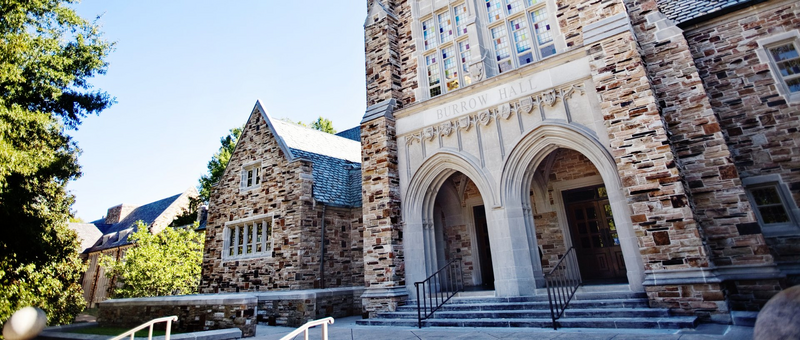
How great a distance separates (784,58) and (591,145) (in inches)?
187

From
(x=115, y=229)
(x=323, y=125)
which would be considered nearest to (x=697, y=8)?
(x=323, y=125)

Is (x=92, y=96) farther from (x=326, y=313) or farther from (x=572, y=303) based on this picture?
(x=572, y=303)

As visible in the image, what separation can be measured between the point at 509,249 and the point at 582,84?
3973 mm

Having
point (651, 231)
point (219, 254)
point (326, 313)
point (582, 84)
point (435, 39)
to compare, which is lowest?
point (326, 313)

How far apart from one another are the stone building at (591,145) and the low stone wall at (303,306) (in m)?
1.98

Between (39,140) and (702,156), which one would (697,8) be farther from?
(39,140)

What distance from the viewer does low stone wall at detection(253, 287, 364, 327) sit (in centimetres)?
1045

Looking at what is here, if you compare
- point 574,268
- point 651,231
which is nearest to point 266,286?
point 574,268

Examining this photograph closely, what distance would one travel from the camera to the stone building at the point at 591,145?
6.75 metres

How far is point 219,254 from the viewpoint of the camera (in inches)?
606

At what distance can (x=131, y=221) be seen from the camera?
38.6m

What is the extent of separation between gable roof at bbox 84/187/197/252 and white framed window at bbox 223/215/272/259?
23.6 m

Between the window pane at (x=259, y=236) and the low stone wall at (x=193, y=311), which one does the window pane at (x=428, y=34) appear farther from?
the window pane at (x=259, y=236)

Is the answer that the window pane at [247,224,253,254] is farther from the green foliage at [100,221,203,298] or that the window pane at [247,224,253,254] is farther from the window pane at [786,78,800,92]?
the window pane at [786,78,800,92]
